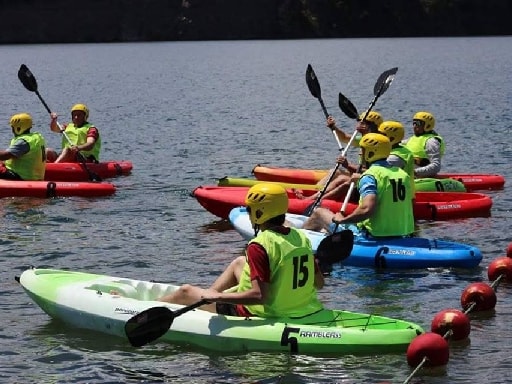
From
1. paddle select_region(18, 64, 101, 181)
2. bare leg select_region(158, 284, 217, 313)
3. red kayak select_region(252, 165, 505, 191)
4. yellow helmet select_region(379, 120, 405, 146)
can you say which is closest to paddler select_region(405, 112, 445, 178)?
red kayak select_region(252, 165, 505, 191)

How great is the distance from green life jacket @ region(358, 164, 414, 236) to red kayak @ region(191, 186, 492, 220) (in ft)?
12.0

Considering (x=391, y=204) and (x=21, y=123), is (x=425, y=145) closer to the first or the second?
(x=391, y=204)

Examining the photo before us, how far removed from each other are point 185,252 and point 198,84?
150 ft

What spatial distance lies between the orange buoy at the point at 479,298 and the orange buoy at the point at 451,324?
1324 millimetres

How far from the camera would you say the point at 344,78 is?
64625mm

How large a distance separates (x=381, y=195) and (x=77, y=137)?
34.2 feet

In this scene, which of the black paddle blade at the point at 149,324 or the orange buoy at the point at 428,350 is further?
the black paddle blade at the point at 149,324

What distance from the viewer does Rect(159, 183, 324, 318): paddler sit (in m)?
11.3

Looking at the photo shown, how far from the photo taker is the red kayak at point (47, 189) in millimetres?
21828

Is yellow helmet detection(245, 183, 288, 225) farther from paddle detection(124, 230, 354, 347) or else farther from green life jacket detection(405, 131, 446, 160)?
green life jacket detection(405, 131, 446, 160)

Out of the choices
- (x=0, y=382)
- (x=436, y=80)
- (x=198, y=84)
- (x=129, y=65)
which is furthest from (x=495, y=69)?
(x=0, y=382)

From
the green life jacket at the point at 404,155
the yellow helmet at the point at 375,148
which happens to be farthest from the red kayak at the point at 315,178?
the yellow helmet at the point at 375,148

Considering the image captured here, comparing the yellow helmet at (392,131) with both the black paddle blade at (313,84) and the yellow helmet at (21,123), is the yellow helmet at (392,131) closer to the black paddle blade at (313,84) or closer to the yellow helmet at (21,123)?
the black paddle blade at (313,84)

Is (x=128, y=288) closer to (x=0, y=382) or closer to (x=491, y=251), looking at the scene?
(x=0, y=382)
